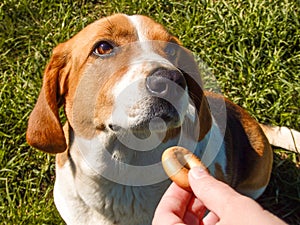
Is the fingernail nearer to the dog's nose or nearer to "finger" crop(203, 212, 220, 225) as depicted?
"finger" crop(203, 212, 220, 225)

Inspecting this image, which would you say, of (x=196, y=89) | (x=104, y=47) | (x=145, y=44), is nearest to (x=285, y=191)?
(x=196, y=89)

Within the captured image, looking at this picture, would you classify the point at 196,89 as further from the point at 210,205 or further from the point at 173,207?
the point at 210,205

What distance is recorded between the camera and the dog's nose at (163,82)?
3.44 metres

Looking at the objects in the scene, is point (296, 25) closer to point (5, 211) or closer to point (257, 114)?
point (257, 114)

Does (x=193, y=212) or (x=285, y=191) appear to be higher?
(x=193, y=212)

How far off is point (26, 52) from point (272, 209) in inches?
115

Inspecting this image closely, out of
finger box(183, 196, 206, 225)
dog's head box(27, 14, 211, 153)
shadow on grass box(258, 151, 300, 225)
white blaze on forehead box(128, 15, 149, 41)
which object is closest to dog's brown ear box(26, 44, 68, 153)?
dog's head box(27, 14, 211, 153)

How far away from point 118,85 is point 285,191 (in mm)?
2409

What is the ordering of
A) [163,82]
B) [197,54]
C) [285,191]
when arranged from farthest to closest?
[197,54], [285,191], [163,82]

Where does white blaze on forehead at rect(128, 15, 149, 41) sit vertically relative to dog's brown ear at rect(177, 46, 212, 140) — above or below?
above

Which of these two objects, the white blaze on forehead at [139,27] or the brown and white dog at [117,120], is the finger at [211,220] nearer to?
the brown and white dog at [117,120]

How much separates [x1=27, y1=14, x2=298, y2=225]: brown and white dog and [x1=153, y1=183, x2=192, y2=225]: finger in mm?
625

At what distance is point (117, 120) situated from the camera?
12.0 ft

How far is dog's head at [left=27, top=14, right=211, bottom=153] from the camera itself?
139 inches
